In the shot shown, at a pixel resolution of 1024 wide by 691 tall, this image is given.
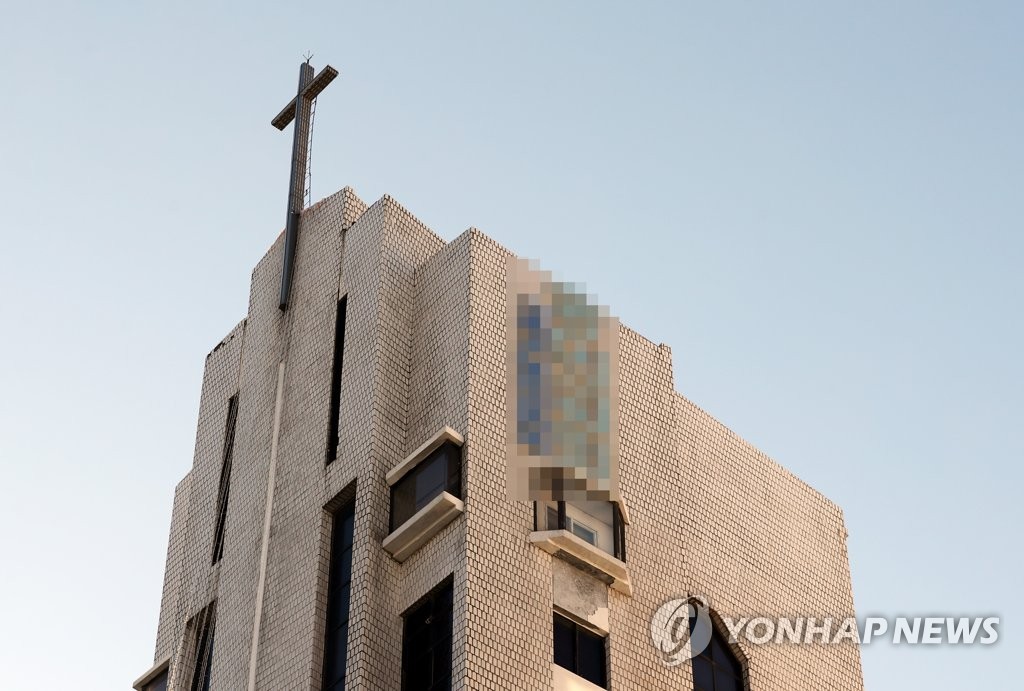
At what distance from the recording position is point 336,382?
4412 cm

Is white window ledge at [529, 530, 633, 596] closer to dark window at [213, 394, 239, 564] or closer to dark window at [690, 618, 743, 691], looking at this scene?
dark window at [690, 618, 743, 691]

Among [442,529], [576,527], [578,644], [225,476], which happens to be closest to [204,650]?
[225,476]

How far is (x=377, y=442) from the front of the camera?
40938 mm

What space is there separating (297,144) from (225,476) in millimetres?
11499

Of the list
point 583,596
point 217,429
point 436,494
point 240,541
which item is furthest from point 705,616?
point 217,429

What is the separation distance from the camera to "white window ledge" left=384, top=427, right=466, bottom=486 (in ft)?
129

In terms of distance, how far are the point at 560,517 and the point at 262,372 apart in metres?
11.8

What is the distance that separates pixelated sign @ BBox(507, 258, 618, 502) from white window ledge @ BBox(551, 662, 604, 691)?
14.2 ft

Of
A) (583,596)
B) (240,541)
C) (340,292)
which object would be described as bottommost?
(583,596)

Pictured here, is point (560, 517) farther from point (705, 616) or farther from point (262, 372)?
point (262, 372)

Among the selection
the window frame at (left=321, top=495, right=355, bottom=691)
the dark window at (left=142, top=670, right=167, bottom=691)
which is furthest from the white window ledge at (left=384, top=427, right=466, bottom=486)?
the dark window at (left=142, top=670, right=167, bottom=691)

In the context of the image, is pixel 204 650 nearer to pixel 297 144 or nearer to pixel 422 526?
pixel 422 526

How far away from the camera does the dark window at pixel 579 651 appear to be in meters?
38.7

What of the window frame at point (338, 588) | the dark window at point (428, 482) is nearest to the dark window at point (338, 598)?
the window frame at point (338, 588)
